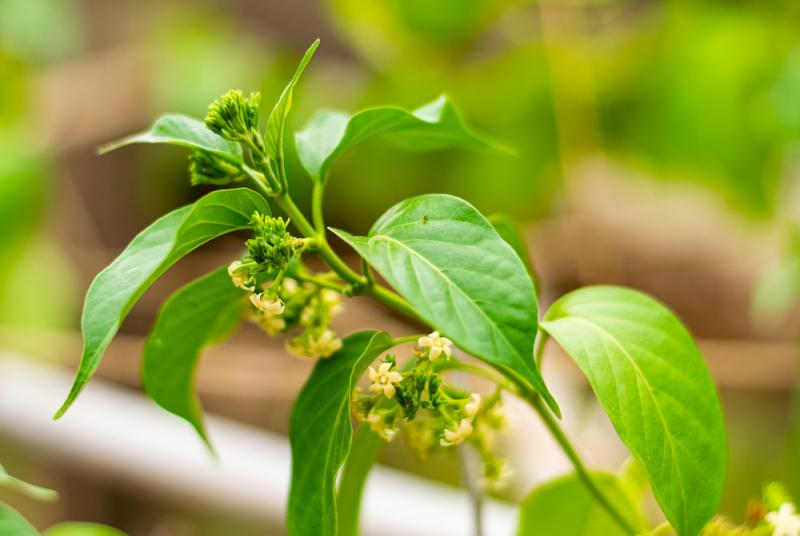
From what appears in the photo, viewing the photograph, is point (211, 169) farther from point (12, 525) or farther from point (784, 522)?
point (784, 522)

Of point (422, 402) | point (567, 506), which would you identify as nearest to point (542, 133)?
point (567, 506)

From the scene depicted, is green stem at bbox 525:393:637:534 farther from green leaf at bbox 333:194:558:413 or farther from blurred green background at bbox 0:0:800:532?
blurred green background at bbox 0:0:800:532

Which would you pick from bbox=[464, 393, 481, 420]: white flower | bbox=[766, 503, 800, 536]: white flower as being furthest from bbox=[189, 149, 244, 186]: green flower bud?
bbox=[766, 503, 800, 536]: white flower

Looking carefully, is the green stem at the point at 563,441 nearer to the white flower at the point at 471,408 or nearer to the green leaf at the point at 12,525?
the white flower at the point at 471,408

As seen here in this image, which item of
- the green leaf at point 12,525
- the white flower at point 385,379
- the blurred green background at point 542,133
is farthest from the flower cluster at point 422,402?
the blurred green background at point 542,133

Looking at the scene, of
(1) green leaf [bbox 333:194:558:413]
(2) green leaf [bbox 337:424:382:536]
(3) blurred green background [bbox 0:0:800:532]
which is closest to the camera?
(1) green leaf [bbox 333:194:558:413]

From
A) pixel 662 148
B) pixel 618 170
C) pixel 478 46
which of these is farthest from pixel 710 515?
pixel 478 46

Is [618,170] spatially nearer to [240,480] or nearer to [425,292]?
[240,480]
